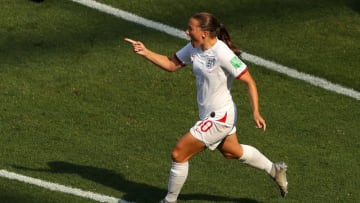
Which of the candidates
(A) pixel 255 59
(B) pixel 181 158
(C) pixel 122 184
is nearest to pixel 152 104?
(A) pixel 255 59

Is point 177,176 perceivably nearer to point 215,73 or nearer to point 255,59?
point 215,73

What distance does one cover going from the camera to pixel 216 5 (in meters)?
16.1

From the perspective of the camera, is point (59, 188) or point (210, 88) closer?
point (210, 88)

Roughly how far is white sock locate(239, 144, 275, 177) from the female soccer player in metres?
0.12

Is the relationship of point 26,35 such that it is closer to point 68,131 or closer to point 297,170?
point 68,131

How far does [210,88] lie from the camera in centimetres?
1095

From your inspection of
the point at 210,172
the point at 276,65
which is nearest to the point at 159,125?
the point at 210,172

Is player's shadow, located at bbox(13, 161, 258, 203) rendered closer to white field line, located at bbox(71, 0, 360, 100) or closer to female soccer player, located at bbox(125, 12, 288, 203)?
female soccer player, located at bbox(125, 12, 288, 203)

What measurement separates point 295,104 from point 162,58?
306cm

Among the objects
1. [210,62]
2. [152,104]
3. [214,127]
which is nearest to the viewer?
[210,62]

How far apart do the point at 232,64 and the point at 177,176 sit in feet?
3.88

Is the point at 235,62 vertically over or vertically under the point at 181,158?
over

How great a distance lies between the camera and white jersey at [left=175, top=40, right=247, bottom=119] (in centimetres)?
1081

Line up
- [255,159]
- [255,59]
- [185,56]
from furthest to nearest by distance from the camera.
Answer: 1. [255,59]
2. [255,159]
3. [185,56]
